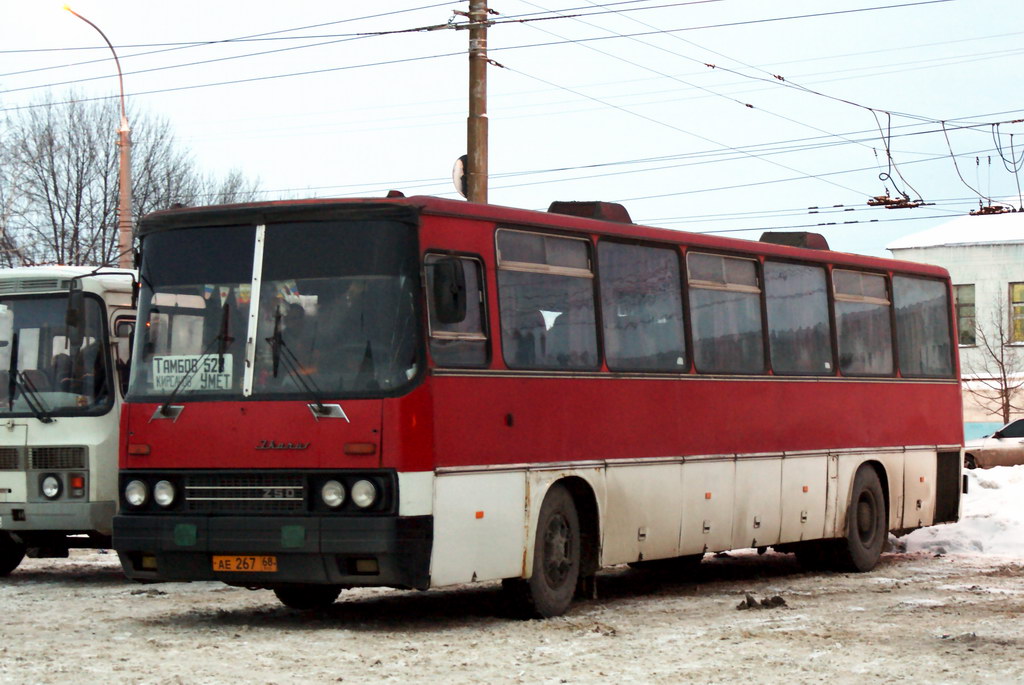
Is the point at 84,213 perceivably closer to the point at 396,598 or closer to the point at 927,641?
the point at 396,598

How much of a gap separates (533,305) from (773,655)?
3.40 m

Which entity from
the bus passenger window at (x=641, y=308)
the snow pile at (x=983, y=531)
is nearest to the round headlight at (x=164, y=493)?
the bus passenger window at (x=641, y=308)

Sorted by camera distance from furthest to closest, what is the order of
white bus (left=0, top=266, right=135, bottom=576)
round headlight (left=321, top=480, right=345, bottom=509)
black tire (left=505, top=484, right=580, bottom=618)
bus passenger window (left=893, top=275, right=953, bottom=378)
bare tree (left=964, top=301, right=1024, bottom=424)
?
bare tree (left=964, top=301, right=1024, bottom=424), bus passenger window (left=893, top=275, right=953, bottom=378), white bus (left=0, top=266, right=135, bottom=576), black tire (left=505, top=484, right=580, bottom=618), round headlight (left=321, top=480, right=345, bottom=509)

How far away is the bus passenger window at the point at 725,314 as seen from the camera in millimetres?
15258

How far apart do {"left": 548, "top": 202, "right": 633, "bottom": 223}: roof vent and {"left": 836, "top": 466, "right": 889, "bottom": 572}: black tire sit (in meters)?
4.76

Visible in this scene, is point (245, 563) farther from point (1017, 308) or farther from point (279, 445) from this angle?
point (1017, 308)

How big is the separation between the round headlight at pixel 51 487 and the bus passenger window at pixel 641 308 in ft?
17.6

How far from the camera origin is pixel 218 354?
12.1 metres

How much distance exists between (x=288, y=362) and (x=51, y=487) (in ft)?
16.4

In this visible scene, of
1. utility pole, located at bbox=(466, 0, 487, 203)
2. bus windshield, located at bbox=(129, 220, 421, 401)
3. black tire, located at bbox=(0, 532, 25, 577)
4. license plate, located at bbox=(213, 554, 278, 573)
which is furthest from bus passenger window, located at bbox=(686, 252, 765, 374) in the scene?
black tire, located at bbox=(0, 532, 25, 577)

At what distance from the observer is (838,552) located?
698 inches

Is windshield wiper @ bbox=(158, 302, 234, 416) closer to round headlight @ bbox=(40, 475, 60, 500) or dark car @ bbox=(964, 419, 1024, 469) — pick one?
round headlight @ bbox=(40, 475, 60, 500)

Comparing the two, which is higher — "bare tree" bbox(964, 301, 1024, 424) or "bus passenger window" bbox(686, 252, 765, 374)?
"bare tree" bbox(964, 301, 1024, 424)

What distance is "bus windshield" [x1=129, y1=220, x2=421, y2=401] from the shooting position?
1171 centimetres
